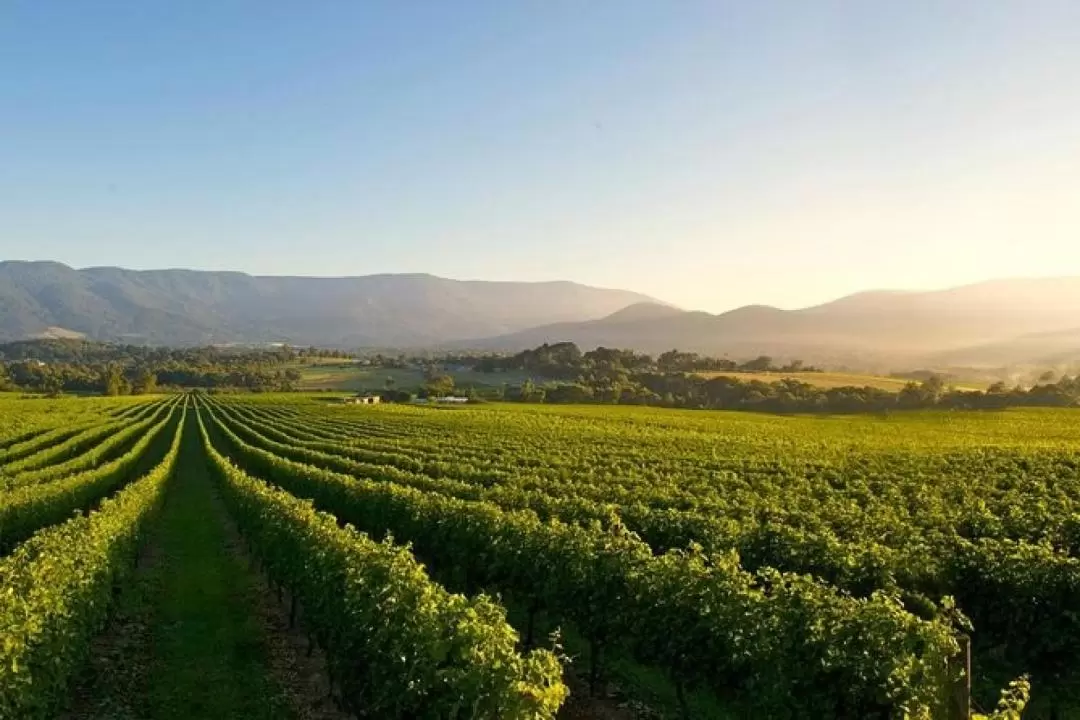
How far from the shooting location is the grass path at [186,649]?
13.1 metres

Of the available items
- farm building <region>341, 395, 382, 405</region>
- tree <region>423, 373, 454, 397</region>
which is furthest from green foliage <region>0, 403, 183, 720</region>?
tree <region>423, 373, 454, 397</region>

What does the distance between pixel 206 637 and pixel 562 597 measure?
28.5ft

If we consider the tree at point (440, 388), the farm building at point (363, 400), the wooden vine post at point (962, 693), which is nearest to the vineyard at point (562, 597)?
the wooden vine post at point (962, 693)

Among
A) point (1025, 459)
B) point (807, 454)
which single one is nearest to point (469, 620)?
point (1025, 459)

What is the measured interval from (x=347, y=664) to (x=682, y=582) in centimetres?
522

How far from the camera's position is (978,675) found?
12.5 meters

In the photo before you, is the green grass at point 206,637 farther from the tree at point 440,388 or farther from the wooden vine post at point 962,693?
the tree at point 440,388

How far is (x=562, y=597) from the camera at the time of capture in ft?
44.1

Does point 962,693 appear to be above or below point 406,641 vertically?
above

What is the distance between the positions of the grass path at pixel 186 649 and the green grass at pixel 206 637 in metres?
0.02

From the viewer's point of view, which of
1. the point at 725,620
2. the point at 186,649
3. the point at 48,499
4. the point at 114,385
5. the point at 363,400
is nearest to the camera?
the point at 725,620

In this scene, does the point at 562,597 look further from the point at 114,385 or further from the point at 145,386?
the point at 145,386

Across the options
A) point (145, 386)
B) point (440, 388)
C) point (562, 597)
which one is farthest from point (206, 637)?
point (145, 386)

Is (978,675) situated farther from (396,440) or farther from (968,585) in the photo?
(396,440)
